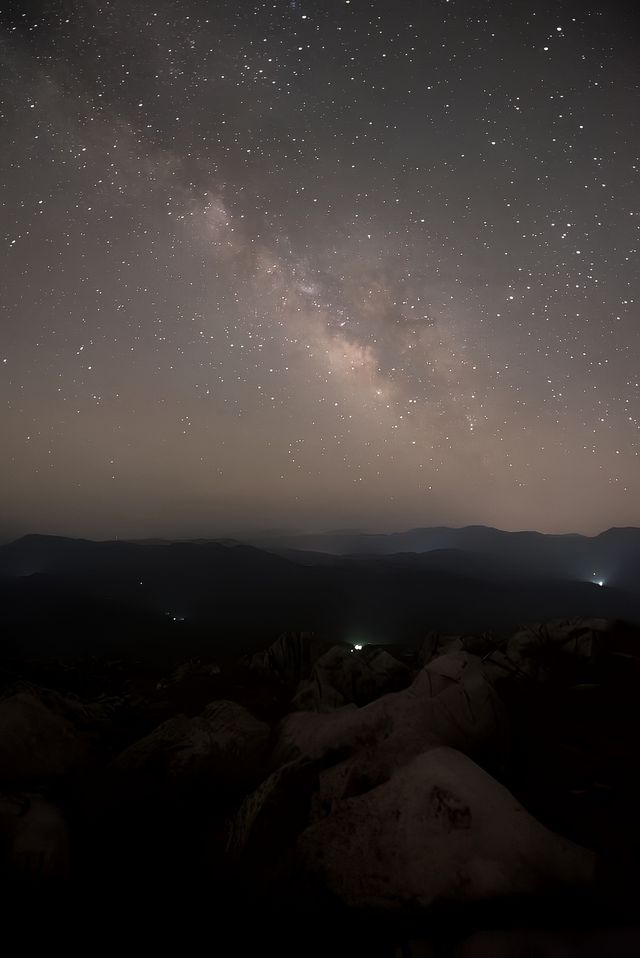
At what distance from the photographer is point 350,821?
23.4ft

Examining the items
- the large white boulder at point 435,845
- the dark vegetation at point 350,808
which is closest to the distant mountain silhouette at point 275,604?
the dark vegetation at point 350,808

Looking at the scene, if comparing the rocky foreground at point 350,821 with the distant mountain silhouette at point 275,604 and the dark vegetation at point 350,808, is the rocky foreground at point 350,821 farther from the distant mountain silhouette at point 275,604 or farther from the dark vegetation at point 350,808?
the distant mountain silhouette at point 275,604

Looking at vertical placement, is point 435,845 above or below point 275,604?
above

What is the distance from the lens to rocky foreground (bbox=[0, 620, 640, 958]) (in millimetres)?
5586

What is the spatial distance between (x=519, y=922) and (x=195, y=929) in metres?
4.76

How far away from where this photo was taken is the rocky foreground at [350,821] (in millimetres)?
5586

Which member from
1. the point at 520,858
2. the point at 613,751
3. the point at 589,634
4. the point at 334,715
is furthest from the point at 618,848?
the point at 589,634

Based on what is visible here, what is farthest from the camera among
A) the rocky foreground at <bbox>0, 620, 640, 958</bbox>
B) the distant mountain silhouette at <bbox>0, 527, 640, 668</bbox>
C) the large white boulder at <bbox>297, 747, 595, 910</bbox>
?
the distant mountain silhouette at <bbox>0, 527, 640, 668</bbox>

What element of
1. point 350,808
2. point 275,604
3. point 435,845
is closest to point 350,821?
point 350,808

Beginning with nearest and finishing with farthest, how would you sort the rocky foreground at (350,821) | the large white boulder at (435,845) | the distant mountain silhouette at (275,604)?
the rocky foreground at (350,821) < the large white boulder at (435,845) < the distant mountain silhouette at (275,604)

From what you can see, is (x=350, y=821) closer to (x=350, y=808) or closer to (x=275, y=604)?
(x=350, y=808)

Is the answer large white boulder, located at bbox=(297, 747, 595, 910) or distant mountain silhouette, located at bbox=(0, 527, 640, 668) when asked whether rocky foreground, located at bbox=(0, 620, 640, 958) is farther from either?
distant mountain silhouette, located at bbox=(0, 527, 640, 668)

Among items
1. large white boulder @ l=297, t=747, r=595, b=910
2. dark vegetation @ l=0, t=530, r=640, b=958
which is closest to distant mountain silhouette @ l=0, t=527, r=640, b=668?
dark vegetation @ l=0, t=530, r=640, b=958

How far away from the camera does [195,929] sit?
6.18 m
